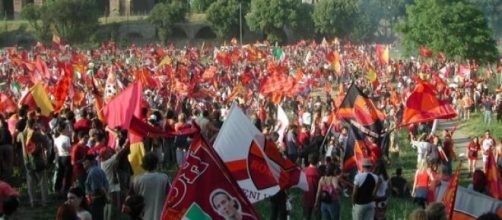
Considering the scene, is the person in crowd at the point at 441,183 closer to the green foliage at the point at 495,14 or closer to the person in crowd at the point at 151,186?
the person in crowd at the point at 151,186

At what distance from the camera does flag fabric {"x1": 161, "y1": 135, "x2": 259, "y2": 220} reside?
6.61 m

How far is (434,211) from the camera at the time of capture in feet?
21.0

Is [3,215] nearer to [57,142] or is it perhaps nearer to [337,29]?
[57,142]

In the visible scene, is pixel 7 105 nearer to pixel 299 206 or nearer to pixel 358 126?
pixel 299 206

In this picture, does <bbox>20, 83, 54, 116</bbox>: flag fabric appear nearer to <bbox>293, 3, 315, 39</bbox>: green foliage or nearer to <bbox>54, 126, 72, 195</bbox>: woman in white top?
<bbox>54, 126, 72, 195</bbox>: woman in white top

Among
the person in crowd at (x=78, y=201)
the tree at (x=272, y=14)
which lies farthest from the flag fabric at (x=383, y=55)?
the person in crowd at (x=78, y=201)

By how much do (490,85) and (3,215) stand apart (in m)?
30.5

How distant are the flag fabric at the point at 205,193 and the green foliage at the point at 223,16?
216 feet

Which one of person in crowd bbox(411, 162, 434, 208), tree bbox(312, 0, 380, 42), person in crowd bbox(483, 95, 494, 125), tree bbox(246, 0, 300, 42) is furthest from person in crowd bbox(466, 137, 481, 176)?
tree bbox(246, 0, 300, 42)

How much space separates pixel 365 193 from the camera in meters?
9.30

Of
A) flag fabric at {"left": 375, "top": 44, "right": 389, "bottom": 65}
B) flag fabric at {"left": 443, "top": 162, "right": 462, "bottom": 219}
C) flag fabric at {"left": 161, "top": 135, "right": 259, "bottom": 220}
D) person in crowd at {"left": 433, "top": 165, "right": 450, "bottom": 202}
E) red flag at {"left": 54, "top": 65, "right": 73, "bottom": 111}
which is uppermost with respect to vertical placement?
flag fabric at {"left": 161, "top": 135, "right": 259, "bottom": 220}

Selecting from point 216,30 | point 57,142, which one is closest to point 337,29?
point 216,30

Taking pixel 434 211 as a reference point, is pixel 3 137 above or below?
below

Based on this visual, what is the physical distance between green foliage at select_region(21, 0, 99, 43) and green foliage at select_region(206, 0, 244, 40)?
30.6 feet
